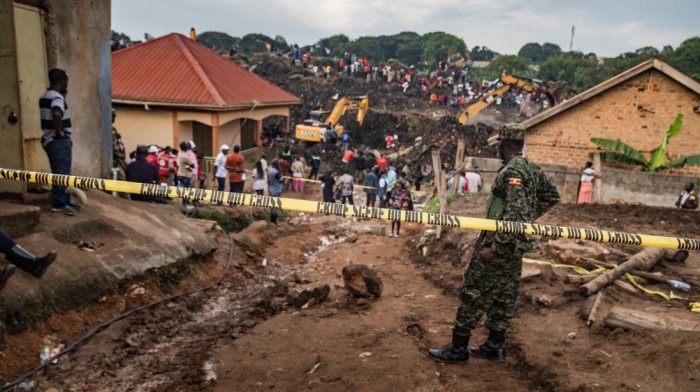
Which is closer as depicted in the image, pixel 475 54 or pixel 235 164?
pixel 235 164

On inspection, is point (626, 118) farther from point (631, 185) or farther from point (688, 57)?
point (688, 57)

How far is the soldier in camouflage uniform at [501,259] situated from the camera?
353cm

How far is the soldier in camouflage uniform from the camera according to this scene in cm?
353

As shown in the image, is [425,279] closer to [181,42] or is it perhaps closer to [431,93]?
[181,42]

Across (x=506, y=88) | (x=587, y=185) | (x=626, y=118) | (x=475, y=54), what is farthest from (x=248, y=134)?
(x=475, y=54)

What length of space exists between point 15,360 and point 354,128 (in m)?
29.5

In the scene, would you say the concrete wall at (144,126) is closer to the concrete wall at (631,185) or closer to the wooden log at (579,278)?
the concrete wall at (631,185)

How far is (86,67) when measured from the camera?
7363 millimetres

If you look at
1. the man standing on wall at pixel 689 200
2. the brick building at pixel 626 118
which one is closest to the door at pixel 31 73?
the brick building at pixel 626 118

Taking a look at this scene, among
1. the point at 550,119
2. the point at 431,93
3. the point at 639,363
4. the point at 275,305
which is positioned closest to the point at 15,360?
the point at 275,305

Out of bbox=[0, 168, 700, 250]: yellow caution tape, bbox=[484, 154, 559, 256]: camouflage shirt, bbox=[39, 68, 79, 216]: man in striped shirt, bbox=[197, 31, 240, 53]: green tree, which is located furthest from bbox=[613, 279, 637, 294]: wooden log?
bbox=[197, 31, 240, 53]: green tree

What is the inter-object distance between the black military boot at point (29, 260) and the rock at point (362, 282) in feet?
11.4

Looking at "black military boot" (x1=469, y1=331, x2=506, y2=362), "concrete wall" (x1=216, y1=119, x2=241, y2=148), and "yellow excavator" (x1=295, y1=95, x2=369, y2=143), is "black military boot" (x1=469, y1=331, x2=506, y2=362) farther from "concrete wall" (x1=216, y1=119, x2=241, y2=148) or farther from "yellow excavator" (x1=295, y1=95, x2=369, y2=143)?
"yellow excavator" (x1=295, y1=95, x2=369, y2=143)

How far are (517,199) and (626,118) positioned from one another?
1410cm
